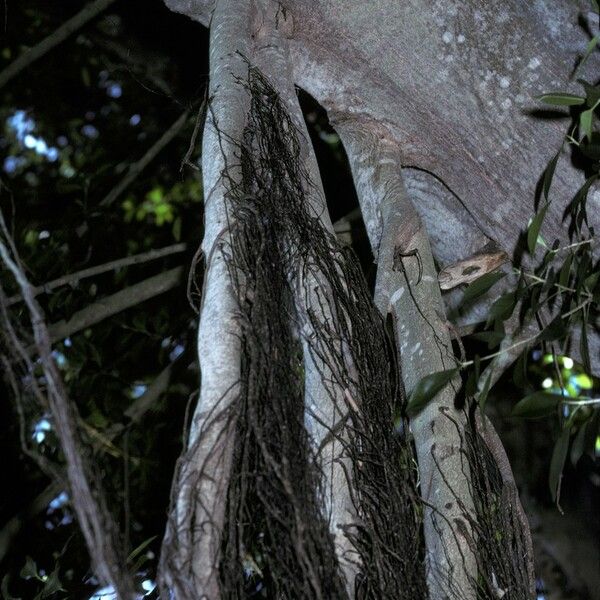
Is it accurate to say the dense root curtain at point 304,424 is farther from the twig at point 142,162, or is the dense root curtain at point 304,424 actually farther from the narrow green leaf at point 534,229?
the twig at point 142,162

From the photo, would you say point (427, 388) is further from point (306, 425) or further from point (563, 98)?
point (563, 98)

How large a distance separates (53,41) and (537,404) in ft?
7.37

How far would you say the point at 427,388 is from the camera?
1437 mm

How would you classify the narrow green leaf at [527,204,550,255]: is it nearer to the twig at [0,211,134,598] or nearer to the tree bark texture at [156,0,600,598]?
the tree bark texture at [156,0,600,598]

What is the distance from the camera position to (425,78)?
1.83 metres

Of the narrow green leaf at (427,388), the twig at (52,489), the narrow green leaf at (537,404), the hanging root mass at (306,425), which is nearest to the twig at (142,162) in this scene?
the twig at (52,489)

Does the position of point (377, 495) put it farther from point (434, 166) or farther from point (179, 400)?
point (179, 400)

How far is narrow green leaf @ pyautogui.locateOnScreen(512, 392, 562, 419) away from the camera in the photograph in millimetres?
1427

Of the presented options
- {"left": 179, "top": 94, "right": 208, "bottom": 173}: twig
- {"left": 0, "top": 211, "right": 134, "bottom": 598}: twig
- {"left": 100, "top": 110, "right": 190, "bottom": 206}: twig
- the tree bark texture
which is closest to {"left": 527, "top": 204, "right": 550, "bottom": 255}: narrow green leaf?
the tree bark texture

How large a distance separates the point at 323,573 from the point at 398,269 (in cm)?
81

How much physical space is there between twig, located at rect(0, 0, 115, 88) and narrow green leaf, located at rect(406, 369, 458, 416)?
6.71ft

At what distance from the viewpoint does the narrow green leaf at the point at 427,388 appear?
4.71ft

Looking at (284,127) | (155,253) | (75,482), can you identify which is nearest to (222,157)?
(284,127)

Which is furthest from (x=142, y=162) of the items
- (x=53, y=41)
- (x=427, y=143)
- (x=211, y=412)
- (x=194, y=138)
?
(x=211, y=412)
